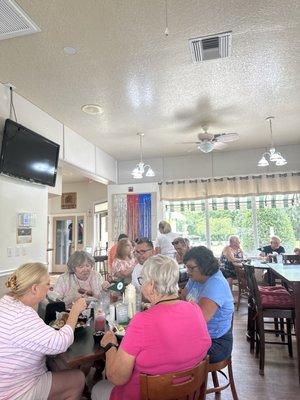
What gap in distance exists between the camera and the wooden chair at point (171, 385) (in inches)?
49.0

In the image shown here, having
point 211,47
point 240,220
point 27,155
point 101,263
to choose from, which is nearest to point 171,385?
point 211,47

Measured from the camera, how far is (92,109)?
3949 millimetres

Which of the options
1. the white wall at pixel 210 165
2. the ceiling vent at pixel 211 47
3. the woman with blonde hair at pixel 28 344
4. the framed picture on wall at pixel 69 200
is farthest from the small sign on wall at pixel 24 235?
the framed picture on wall at pixel 69 200

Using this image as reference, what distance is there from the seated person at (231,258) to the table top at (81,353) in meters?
3.83

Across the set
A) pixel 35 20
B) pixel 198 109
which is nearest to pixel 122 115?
pixel 198 109

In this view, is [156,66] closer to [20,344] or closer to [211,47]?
[211,47]

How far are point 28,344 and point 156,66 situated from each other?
2.63 meters

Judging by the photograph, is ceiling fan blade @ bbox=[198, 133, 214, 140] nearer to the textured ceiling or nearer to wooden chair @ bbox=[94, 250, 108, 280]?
the textured ceiling

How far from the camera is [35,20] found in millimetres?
2279

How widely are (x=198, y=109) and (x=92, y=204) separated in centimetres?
610

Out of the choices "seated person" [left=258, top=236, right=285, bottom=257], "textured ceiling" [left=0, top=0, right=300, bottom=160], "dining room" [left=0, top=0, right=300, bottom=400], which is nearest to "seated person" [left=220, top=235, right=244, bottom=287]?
"dining room" [left=0, top=0, right=300, bottom=400]

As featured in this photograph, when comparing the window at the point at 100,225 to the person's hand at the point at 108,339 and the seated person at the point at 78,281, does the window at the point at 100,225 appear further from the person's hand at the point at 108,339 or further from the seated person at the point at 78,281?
the person's hand at the point at 108,339

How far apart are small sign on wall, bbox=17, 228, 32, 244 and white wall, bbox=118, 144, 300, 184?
334cm

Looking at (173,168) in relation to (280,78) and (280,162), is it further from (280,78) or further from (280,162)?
(280,78)
